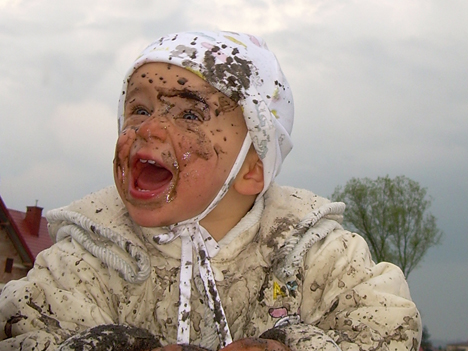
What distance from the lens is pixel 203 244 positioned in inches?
82.0

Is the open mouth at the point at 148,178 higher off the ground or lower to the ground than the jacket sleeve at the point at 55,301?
higher

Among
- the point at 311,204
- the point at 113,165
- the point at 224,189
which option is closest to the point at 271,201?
the point at 311,204

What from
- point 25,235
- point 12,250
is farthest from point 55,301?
point 25,235

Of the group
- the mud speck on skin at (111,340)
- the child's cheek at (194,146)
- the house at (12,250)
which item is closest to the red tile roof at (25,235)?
the house at (12,250)

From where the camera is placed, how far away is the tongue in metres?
1.93

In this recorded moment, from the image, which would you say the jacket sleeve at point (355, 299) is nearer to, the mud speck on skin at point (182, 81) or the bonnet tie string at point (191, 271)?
the bonnet tie string at point (191, 271)

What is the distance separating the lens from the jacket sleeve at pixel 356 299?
188 centimetres

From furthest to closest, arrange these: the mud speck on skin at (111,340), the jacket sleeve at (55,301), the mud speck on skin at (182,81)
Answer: the mud speck on skin at (182,81) < the jacket sleeve at (55,301) < the mud speck on skin at (111,340)

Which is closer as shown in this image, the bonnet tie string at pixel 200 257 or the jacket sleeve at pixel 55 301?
the jacket sleeve at pixel 55 301

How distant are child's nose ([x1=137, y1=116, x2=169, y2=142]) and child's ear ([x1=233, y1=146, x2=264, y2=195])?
0.40 meters

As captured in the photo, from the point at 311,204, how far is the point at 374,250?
57.6ft

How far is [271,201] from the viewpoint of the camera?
7.63 feet

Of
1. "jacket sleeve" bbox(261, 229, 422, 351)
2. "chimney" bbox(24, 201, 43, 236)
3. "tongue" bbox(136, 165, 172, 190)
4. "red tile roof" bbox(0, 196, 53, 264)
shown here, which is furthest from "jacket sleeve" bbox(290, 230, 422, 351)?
"chimney" bbox(24, 201, 43, 236)

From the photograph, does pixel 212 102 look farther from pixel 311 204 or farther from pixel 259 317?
pixel 259 317
